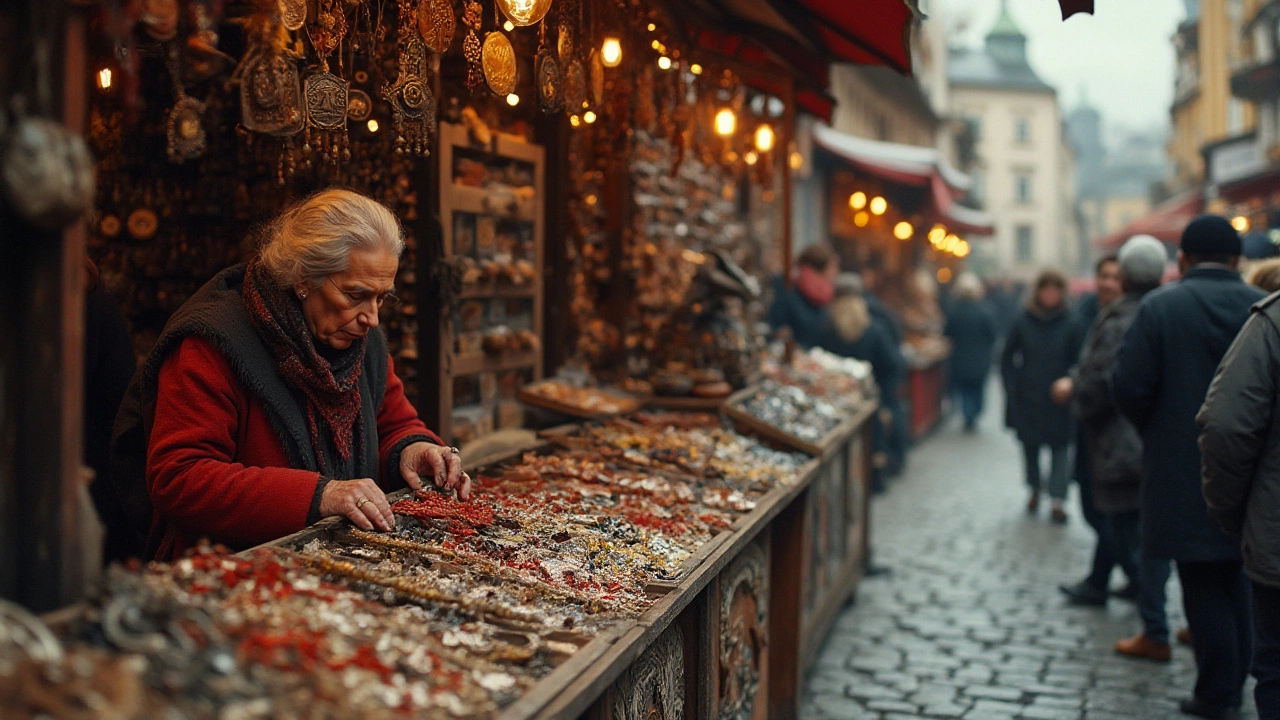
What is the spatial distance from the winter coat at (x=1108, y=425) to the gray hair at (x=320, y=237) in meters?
4.67

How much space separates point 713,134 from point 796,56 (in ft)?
3.43

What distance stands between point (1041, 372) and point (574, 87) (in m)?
6.24

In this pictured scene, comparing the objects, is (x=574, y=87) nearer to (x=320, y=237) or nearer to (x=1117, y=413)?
(x=320, y=237)

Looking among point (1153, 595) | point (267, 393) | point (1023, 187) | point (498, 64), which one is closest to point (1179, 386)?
point (1153, 595)

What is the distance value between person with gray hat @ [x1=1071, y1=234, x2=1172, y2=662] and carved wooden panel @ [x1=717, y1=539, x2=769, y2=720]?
2.52 metres

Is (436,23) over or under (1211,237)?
over

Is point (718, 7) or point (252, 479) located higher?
point (718, 7)

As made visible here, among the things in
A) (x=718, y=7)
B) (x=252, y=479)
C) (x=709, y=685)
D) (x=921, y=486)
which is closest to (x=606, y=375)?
(x=718, y=7)

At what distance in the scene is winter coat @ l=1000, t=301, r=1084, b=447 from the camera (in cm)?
939

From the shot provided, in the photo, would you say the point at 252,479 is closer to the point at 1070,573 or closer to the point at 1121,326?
the point at 1121,326

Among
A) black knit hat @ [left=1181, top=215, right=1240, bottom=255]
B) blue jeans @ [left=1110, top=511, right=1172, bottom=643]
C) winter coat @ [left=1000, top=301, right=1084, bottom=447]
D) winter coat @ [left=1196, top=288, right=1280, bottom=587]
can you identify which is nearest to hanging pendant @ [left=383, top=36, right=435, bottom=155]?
winter coat @ [left=1196, top=288, right=1280, bottom=587]

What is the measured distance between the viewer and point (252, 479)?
9.48ft

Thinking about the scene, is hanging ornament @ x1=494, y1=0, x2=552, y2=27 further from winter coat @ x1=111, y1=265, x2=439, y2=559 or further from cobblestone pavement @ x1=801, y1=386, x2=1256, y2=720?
cobblestone pavement @ x1=801, y1=386, x2=1256, y2=720

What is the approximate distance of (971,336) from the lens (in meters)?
14.4
